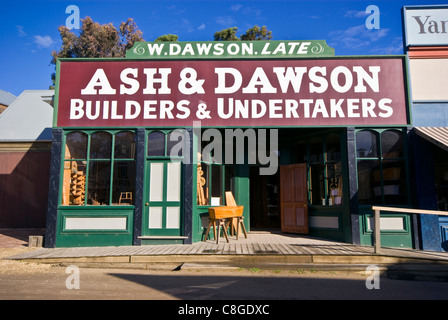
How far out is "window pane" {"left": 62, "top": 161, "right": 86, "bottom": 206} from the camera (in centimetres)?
907

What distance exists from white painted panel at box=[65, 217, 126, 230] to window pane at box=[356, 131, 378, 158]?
22.9ft

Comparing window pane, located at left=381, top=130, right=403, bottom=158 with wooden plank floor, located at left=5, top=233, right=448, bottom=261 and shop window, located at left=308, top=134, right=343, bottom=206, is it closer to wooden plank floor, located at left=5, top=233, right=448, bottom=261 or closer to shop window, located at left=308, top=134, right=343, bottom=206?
shop window, located at left=308, top=134, right=343, bottom=206

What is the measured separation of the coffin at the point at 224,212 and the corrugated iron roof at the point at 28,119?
9378 millimetres

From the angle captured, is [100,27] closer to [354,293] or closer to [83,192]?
[83,192]

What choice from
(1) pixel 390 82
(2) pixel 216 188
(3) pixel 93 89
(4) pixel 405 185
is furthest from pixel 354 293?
(3) pixel 93 89

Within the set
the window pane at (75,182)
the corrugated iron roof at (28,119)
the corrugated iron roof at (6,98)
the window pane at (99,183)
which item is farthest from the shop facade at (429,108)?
the corrugated iron roof at (6,98)

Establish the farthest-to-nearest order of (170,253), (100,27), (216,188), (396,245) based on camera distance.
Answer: (100,27), (216,188), (396,245), (170,253)

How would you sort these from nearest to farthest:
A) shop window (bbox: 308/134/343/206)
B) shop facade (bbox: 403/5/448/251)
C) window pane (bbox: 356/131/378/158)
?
shop facade (bbox: 403/5/448/251)
window pane (bbox: 356/131/378/158)
shop window (bbox: 308/134/343/206)

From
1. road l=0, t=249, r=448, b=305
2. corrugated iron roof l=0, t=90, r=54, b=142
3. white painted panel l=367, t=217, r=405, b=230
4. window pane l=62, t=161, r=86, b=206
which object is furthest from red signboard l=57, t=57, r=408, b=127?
corrugated iron roof l=0, t=90, r=54, b=142

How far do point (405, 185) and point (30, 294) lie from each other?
9033mm

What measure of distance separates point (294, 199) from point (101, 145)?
6.27 m

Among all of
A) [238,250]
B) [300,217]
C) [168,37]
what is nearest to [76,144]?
[238,250]

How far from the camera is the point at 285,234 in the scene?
10469 mm

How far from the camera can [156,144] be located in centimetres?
917
